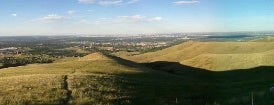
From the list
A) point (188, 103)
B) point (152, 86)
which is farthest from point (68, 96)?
point (152, 86)

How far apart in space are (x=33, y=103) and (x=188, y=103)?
1664cm

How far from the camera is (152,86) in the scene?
63.0 metres

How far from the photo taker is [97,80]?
6475cm

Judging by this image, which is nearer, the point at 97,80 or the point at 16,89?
the point at 16,89

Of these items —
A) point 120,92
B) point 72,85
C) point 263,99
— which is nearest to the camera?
point 263,99

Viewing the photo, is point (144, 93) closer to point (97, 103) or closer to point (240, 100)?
point (97, 103)

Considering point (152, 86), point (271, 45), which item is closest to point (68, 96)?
point (152, 86)

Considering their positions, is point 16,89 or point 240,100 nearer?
point 240,100

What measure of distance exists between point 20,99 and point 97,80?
19827mm

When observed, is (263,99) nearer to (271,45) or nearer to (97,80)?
(97,80)

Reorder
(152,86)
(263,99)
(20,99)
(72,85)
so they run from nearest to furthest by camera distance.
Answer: (263,99)
(20,99)
(72,85)
(152,86)

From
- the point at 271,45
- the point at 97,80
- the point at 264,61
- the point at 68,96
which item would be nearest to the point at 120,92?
the point at 68,96

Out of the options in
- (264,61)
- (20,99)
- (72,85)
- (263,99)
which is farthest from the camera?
(264,61)

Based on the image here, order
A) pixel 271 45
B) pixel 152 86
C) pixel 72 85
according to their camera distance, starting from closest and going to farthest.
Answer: pixel 72 85 < pixel 152 86 < pixel 271 45
